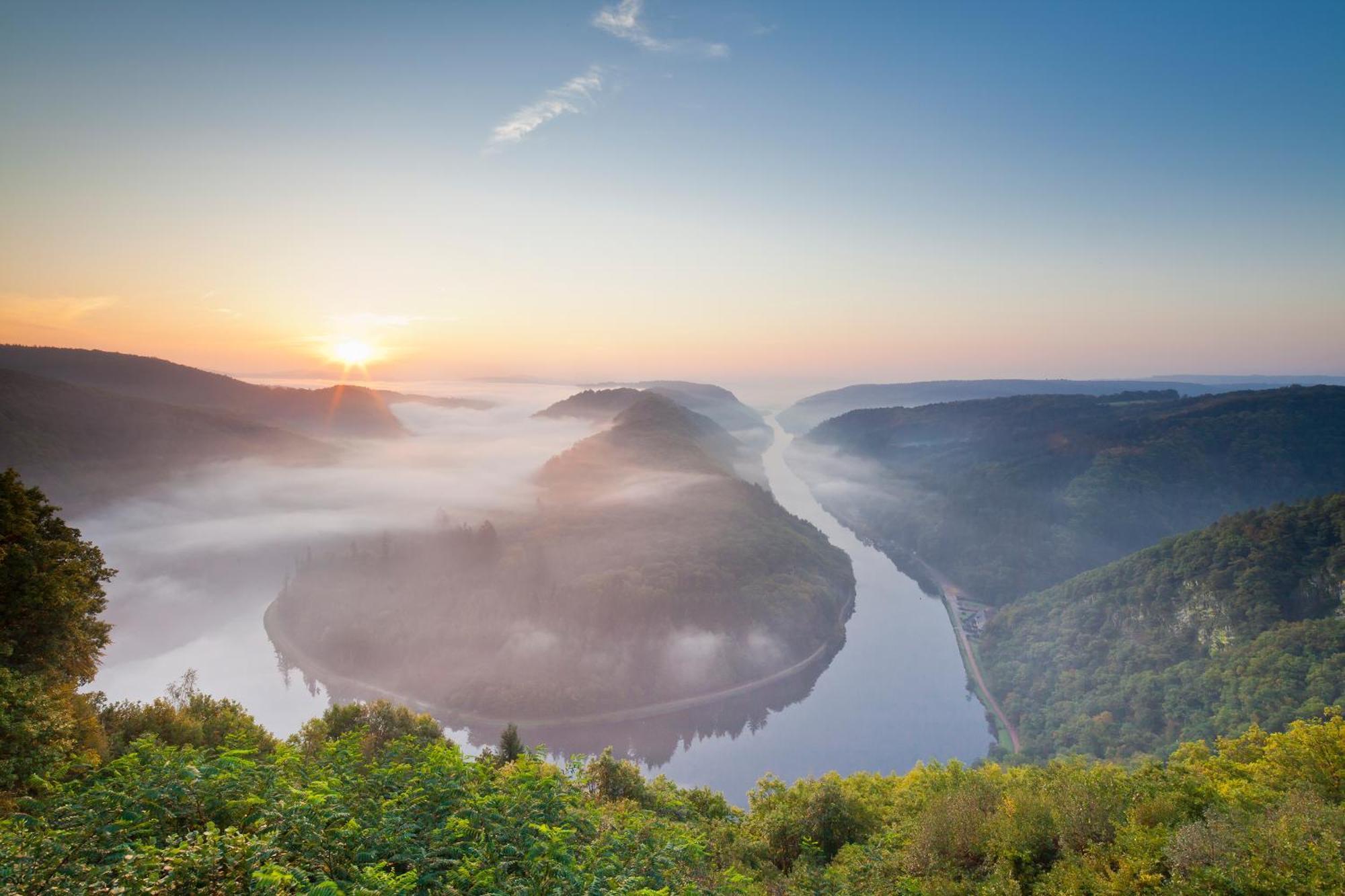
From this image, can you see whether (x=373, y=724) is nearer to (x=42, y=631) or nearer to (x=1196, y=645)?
(x=42, y=631)

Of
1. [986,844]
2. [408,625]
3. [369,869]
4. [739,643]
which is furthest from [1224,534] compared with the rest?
[408,625]

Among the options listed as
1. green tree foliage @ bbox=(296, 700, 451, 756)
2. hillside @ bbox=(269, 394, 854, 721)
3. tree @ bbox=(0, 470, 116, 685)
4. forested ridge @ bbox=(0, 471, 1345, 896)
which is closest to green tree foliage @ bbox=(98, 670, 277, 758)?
forested ridge @ bbox=(0, 471, 1345, 896)

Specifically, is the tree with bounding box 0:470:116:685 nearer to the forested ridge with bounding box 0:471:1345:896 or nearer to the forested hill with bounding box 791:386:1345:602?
the forested ridge with bounding box 0:471:1345:896

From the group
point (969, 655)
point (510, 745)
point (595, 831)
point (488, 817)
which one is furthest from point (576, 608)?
point (488, 817)

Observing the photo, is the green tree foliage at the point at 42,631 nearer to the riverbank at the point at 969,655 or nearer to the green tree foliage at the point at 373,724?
the green tree foliage at the point at 373,724

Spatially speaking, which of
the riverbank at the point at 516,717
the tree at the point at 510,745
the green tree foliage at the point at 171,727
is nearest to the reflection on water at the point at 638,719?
the riverbank at the point at 516,717
